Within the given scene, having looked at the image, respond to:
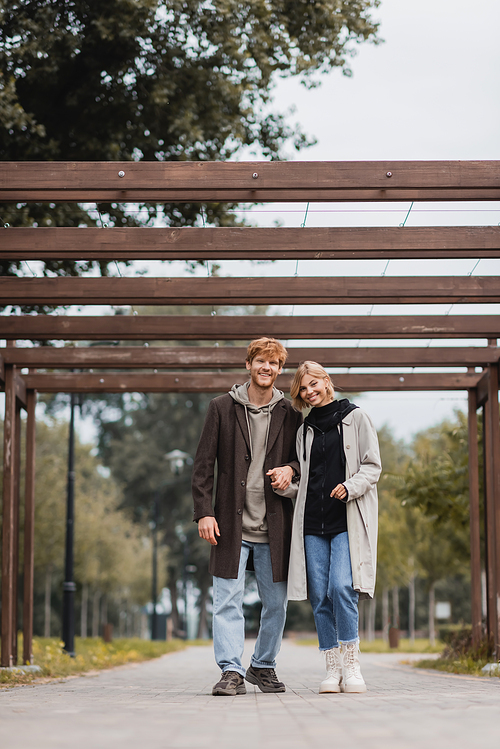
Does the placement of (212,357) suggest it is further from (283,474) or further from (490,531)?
(283,474)

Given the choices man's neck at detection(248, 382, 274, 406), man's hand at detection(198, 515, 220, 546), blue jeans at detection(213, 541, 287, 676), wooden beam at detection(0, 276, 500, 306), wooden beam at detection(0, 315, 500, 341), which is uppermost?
wooden beam at detection(0, 276, 500, 306)

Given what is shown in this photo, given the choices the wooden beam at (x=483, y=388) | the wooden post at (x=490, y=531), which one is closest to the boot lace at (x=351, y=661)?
the wooden post at (x=490, y=531)

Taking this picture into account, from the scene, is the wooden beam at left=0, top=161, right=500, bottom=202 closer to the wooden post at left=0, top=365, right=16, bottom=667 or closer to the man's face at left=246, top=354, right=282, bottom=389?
the man's face at left=246, top=354, right=282, bottom=389

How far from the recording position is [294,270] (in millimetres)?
8258

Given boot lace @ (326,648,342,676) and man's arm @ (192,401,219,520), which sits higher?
man's arm @ (192,401,219,520)

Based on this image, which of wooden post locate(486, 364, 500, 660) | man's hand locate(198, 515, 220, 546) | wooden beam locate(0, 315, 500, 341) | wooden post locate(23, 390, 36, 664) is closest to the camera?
man's hand locate(198, 515, 220, 546)

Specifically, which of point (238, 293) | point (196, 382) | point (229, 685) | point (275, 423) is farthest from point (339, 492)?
point (196, 382)

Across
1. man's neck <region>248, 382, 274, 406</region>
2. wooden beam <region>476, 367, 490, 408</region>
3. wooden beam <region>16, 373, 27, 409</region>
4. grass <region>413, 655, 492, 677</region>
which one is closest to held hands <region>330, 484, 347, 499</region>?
man's neck <region>248, 382, 274, 406</region>

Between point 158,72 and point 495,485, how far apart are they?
8086mm

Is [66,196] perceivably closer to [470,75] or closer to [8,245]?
[8,245]

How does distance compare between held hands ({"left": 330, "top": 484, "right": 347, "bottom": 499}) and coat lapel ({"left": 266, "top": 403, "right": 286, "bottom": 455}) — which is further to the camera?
coat lapel ({"left": 266, "top": 403, "right": 286, "bottom": 455})

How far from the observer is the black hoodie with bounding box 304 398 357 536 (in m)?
5.51

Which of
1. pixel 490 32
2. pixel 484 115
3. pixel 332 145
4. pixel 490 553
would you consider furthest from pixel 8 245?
pixel 332 145

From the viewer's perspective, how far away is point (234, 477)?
18.5 feet
